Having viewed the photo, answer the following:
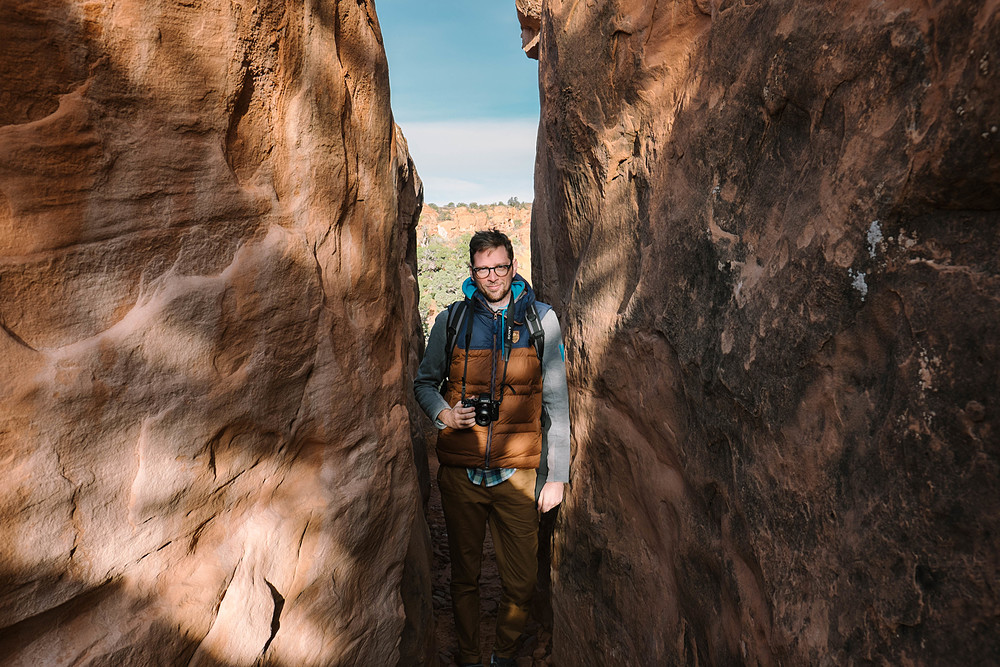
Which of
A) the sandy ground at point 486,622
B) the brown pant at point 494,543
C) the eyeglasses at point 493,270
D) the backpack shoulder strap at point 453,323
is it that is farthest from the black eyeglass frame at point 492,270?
the sandy ground at point 486,622

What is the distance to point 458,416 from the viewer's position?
8.89 feet

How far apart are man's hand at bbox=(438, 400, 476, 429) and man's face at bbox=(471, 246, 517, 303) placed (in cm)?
52

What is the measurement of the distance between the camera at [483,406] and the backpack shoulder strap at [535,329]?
0.34 m

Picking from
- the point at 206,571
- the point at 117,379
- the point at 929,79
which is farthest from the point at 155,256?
the point at 929,79

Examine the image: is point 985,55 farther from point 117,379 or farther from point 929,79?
point 117,379

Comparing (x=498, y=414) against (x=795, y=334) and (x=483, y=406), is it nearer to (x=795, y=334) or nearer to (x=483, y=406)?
(x=483, y=406)

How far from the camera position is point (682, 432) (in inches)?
84.0

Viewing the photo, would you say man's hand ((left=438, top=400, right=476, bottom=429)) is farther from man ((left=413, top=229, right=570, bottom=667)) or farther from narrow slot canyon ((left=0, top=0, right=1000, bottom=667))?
narrow slot canyon ((left=0, top=0, right=1000, bottom=667))

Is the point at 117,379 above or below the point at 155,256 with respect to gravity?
below

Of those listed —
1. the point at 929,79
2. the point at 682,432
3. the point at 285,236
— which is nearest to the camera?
the point at 929,79

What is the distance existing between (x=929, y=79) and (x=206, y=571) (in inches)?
85.1

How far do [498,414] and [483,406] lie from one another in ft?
0.53

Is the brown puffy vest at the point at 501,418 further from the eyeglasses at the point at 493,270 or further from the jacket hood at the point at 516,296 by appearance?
the eyeglasses at the point at 493,270

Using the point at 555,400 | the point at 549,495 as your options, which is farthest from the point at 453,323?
the point at 549,495
